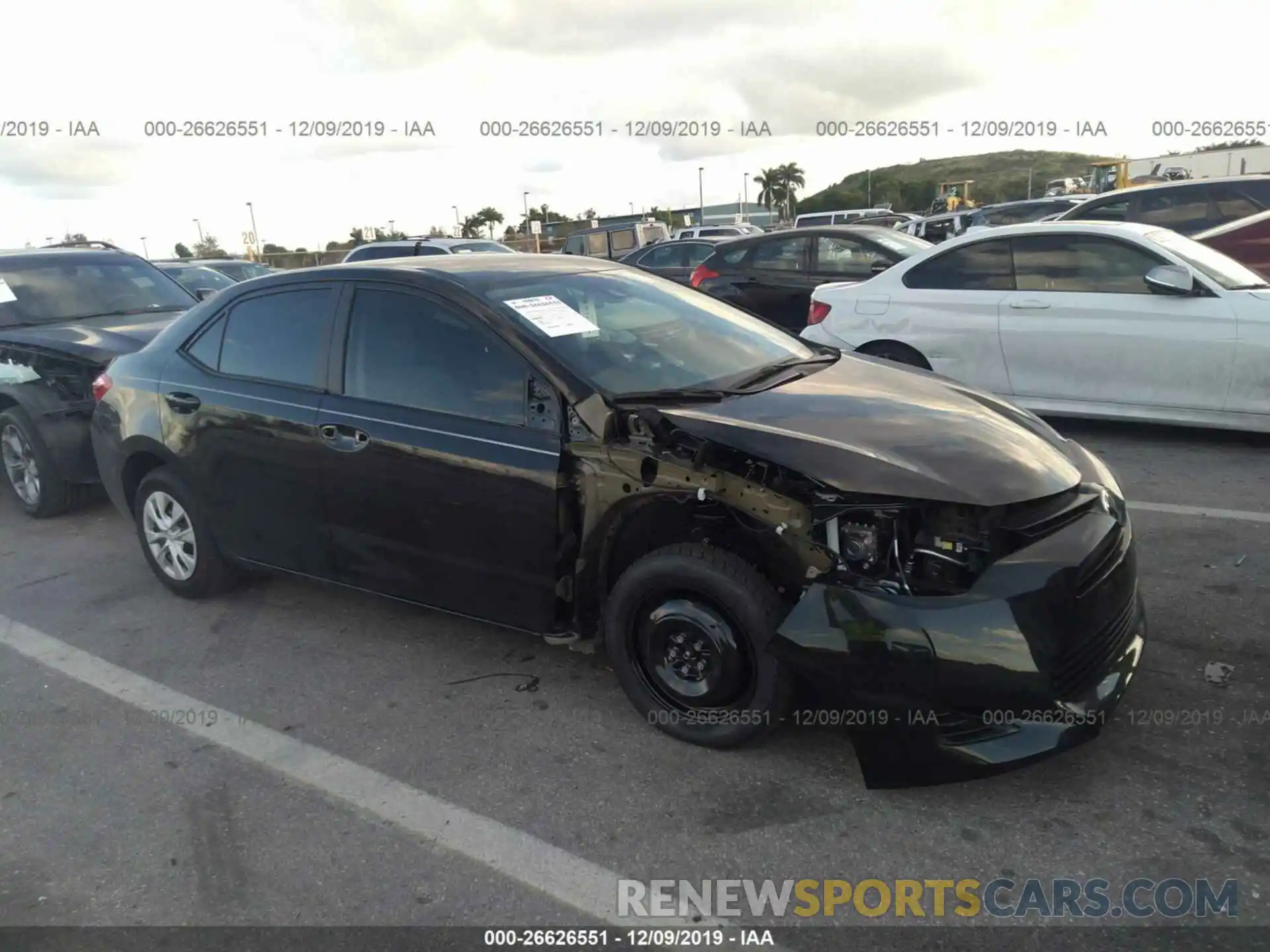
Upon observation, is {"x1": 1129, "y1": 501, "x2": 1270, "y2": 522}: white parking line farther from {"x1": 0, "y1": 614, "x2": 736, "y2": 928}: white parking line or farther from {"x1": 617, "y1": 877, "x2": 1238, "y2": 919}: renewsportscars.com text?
{"x1": 0, "y1": 614, "x2": 736, "y2": 928}: white parking line

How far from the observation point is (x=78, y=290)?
6977mm

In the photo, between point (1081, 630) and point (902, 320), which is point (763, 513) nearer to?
point (1081, 630)

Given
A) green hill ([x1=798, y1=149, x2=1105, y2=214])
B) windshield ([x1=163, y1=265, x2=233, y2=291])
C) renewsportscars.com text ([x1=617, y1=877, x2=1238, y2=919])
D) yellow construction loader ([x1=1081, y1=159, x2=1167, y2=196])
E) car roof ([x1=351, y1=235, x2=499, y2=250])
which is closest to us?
renewsportscars.com text ([x1=617, y1=877, x2=1238, y2=919])

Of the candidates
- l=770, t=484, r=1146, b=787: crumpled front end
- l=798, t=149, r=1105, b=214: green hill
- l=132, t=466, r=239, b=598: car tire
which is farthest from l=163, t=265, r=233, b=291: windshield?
l=798, t=149, r=1105, b=214: green hill

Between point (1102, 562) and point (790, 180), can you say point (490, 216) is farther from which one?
point (1102, 562)

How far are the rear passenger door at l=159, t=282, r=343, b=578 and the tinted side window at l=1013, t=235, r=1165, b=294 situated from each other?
195 inches

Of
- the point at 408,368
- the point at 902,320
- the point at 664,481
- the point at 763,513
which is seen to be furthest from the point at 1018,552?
the point at 902,320

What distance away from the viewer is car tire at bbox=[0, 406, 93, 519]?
602cm

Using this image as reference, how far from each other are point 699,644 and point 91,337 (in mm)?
5254

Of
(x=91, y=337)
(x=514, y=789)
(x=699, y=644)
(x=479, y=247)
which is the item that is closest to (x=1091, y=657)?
(x=699, y=644)

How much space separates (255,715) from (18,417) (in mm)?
3806

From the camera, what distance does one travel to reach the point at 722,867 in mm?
2588

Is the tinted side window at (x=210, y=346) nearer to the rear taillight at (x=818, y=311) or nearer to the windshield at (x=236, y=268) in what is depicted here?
the rear taillight at (x=818, y=311)

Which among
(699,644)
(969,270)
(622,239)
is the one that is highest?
(622,239)
